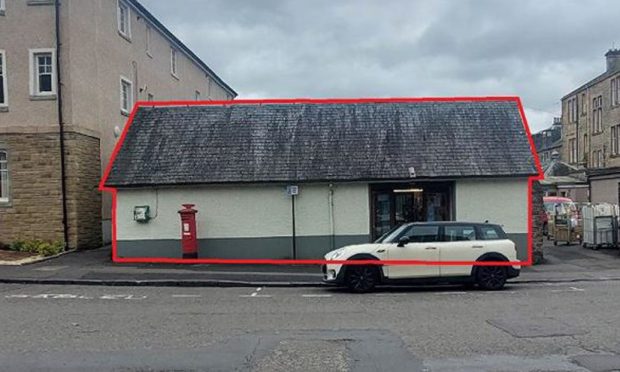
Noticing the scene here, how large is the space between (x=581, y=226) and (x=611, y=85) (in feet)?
93.8

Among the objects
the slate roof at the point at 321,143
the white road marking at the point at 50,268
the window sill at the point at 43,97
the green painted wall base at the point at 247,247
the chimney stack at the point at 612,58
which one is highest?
the chimney stack at the point at 612,58

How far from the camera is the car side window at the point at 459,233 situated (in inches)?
546

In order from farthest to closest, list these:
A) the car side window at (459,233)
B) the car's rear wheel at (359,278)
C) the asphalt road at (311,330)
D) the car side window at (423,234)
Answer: the car side window at (459,233) < the car side window at (423,234) < the car's rear wheel at (359,278) < the asphalt road at (311,330)

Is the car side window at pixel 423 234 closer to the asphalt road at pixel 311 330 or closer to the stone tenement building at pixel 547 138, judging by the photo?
the asphalt road at pixel 311 330

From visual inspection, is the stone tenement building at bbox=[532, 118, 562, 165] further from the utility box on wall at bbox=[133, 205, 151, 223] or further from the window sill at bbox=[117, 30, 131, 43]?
the utility box on wall at bbox=[133, 205, 151, 223]

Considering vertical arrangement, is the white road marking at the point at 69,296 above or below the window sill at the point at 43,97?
below

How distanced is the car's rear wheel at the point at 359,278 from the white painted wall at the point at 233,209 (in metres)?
5.65

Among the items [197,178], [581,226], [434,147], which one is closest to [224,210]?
[197,178]

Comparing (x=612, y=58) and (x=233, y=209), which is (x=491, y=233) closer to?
(x=233, y=209)

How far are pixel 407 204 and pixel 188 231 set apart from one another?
6.95m

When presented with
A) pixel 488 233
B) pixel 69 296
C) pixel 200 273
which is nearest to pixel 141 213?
pixel 200 273

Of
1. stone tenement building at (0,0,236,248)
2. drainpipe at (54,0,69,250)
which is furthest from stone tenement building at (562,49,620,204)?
drainpipe at (54,0,69,250)

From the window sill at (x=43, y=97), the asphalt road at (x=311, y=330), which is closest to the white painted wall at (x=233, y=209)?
the window sill at (x=43, y=97)

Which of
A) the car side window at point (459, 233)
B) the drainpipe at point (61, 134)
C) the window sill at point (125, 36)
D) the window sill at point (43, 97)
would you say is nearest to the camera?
the car side window at point (459, 233)
